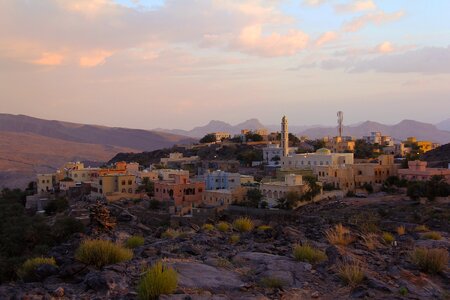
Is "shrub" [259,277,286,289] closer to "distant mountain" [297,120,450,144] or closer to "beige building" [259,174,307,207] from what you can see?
"beige building" [259,174,307,207]

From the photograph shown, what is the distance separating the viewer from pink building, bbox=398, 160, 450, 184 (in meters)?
31.9

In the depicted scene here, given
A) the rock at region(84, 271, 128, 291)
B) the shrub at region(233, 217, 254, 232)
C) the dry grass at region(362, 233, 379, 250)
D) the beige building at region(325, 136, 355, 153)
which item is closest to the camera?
the rock at region(84, 271, 128, 291)

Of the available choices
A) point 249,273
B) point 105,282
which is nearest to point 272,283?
point 249,273

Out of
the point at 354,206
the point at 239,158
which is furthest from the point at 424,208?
the point at 239,158

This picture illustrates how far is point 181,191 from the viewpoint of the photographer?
34.5m

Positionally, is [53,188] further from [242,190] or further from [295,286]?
[295,286]

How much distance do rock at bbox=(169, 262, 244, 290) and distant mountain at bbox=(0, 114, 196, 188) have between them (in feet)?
186

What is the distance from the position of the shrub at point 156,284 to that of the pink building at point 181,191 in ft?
89.2

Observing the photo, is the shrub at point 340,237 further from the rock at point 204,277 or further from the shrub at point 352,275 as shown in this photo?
the rock at point 204,277

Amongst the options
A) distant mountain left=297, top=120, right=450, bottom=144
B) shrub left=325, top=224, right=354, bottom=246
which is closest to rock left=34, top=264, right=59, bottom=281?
shrub left=325, top=224, right=354, bottom=246

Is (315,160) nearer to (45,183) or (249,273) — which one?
(45,183)

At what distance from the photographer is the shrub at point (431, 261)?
7.46 meters

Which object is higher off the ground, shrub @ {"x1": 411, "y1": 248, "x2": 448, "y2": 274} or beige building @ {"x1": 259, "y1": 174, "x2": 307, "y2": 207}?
shrub @ {"x1": 411, "y1": 248, "x2": 448, "y2": 274}

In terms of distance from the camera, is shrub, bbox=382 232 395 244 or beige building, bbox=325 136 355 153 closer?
shrub, bbox=382 232 395 244
